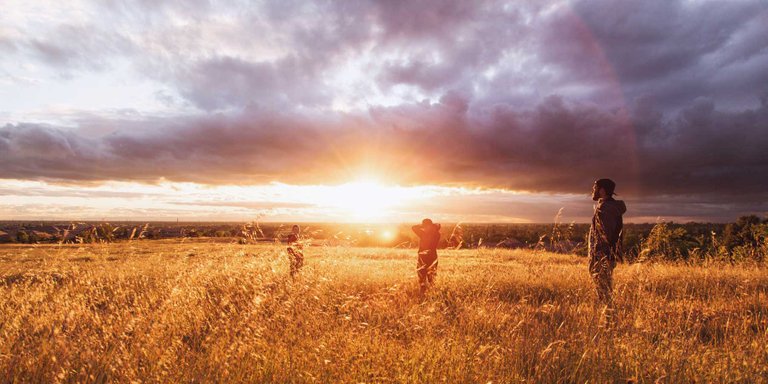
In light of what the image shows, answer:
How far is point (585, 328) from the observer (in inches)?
235

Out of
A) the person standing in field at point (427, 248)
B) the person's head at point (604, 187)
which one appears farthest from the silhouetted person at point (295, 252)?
the person's head at point (604, 187)

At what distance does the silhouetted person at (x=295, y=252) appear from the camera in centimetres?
759

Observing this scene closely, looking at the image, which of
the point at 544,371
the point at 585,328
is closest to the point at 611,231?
the point at 585,328

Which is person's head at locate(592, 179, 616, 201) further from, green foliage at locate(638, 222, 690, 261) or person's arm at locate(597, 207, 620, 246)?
green foliage at locate(638, 222, 690, 261)

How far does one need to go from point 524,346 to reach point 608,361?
0.92 m

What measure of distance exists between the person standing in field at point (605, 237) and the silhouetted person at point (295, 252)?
216 inches

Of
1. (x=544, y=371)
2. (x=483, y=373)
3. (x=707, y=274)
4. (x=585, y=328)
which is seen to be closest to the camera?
(x=483, y=373)

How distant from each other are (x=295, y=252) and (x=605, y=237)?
588cm

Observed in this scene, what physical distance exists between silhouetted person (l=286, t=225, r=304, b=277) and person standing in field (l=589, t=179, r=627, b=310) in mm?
5494

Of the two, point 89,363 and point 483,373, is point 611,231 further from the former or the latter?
point 89,363

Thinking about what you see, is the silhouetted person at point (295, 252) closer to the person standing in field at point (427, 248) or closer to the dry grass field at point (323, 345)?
the dry grass field at point (323, 345)

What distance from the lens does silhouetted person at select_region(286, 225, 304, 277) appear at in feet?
24.9

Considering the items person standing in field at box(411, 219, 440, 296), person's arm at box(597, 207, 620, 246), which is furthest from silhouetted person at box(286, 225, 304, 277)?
person's arm at box(597, 207, 620, 246)

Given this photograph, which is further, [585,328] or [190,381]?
[585,328]
